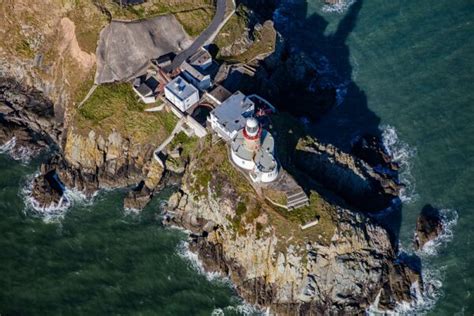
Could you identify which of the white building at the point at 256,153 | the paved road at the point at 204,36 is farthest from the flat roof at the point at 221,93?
the paved road at the point at 204,36

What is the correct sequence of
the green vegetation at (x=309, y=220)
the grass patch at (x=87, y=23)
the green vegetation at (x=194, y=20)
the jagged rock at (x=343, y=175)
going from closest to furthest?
the green vegetation at (x=309, y=220), the jagged rock at (x=343, y=175), the grass patch at (x=87, y=23), the green vegetation at (x=194, y=20)

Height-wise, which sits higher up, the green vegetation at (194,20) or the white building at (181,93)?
the green vegetation at (194,20)

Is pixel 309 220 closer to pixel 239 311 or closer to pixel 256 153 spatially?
pixel 256 153

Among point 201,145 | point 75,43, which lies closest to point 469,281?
point 201,145

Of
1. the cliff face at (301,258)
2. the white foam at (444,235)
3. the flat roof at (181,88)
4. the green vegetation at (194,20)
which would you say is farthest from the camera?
the green vegetation at (194,20)

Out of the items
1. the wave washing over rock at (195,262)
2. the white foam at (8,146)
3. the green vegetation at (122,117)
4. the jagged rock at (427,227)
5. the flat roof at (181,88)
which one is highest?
the jagged rock at (427,227)

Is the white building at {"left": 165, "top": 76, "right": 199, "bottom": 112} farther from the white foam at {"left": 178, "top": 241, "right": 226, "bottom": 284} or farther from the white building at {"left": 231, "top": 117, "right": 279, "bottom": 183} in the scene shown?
the white foam at {"left": 178, "top": 241, "right": 226, "bottom": 284}

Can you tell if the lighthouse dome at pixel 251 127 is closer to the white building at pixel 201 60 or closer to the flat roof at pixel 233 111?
the flat roof at pixel 233 111
